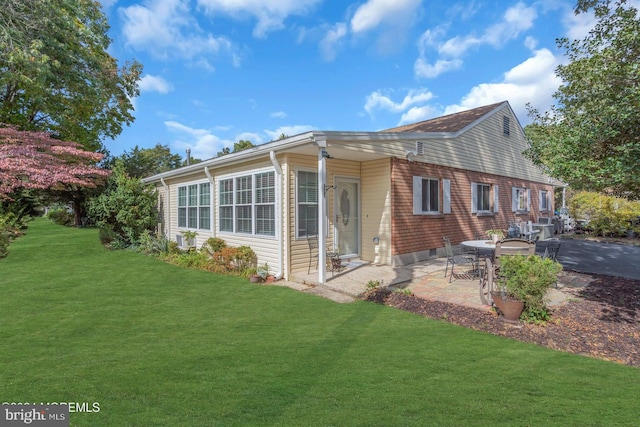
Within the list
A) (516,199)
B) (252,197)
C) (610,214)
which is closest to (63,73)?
(252,197)

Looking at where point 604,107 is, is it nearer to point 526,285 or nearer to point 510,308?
point 526,285

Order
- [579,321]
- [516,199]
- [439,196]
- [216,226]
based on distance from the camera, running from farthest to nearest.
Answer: [516,199], [216,226], [439,196], [579,321]

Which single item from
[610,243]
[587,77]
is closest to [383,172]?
[587,77]

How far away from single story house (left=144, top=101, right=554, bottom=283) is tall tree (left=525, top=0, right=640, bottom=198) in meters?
3.56

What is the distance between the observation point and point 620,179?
4312 millimetres

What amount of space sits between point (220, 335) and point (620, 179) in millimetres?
5699

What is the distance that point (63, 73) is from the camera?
11117 mm

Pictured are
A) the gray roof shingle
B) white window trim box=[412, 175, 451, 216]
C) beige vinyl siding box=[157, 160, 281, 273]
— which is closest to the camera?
beige vinyl siding box=[157, 160, 281, 273]

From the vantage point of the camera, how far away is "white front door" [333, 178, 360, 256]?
8.78 meters

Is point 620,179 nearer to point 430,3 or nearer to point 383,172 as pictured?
point 383,172

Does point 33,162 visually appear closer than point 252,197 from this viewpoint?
No

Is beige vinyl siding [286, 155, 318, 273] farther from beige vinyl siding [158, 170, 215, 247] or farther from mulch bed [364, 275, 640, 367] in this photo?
beige vinyl siding [158, 170, 215, 247]

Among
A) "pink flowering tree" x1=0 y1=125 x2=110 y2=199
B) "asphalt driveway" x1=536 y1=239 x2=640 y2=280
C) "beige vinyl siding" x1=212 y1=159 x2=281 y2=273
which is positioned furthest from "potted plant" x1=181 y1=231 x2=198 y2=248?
"asphalt driveway" x1=536 y1=239 x2=640 y2=280

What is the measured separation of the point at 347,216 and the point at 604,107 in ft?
19.0
